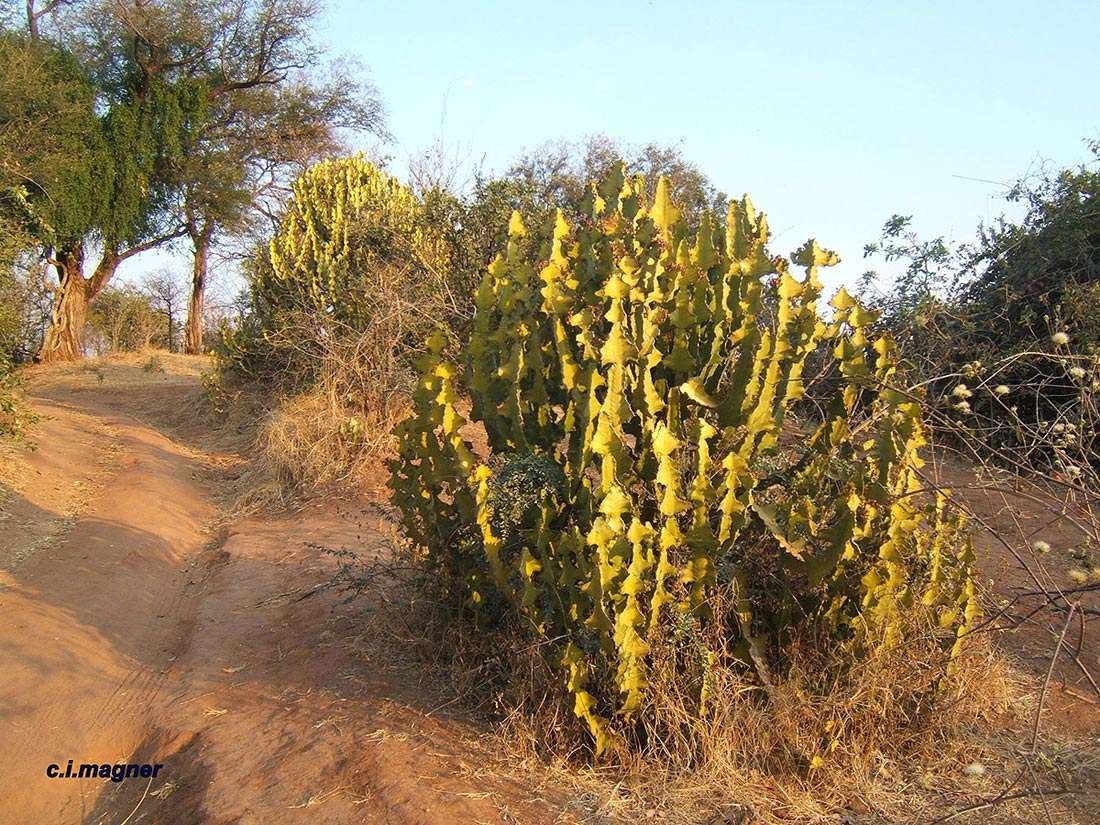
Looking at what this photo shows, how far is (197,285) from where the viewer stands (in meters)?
24.5

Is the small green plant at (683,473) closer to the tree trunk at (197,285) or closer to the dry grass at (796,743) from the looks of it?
the dry grass at (796,743)

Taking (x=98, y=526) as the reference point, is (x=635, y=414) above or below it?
above

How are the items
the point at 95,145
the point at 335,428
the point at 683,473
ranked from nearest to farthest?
the point at 683,473 → the point at 335,428 → the point at 95,145

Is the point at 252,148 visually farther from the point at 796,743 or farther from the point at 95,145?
the point at 796,743

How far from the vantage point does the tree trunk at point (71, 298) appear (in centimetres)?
1994

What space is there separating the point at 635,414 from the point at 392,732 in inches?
73.0

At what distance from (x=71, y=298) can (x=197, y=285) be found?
4.51 metres

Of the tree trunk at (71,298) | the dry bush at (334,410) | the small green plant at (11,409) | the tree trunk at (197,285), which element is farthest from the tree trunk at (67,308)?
the dry bush at (334,410)

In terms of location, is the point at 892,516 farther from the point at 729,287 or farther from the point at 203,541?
the point at 203,541

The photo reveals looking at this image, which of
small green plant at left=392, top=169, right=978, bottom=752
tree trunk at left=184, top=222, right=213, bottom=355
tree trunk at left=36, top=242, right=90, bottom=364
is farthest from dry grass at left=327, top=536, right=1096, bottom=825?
tree trunk at left=184, top=222, right=213, bottom=355

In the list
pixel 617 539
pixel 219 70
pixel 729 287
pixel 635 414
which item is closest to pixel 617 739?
pixel 617 539

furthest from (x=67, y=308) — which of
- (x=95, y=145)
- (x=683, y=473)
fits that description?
(x=683, y=473)

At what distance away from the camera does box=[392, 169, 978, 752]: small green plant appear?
12.4 ft

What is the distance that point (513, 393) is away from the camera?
4.34 meters
